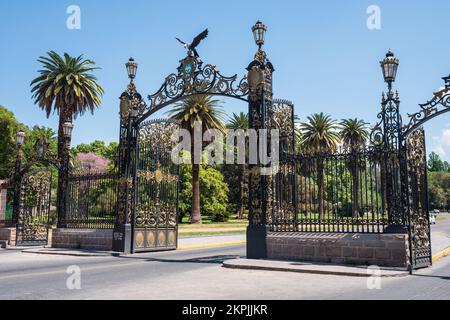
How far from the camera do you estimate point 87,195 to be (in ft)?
63.1

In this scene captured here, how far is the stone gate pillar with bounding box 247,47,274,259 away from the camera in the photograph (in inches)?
566

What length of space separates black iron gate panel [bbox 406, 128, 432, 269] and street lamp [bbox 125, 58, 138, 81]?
12.2 meters

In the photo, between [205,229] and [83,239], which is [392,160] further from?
[205,229]

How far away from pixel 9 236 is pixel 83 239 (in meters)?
6.06

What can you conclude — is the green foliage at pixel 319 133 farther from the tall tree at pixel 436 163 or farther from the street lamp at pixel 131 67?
the tall tree at pixel 436 163

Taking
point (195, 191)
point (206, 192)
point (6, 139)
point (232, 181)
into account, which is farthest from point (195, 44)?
point (232, 181)

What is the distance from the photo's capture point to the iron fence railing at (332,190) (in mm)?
12703

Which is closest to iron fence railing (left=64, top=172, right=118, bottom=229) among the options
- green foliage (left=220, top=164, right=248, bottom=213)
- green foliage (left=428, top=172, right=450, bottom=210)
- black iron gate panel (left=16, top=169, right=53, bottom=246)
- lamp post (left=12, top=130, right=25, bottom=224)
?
black iron gate panel (left=16, top=169, right=53, bottom=246)

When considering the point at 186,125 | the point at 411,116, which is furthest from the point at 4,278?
the point at 186,125

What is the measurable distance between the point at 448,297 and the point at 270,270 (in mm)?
5115

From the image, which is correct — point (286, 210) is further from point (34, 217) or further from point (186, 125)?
point (186, 125)

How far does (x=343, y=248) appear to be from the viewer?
12750 millimetres

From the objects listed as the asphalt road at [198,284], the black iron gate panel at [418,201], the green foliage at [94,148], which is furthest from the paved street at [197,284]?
the green foliage at [94,148]

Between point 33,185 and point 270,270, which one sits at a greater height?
point 33,185
